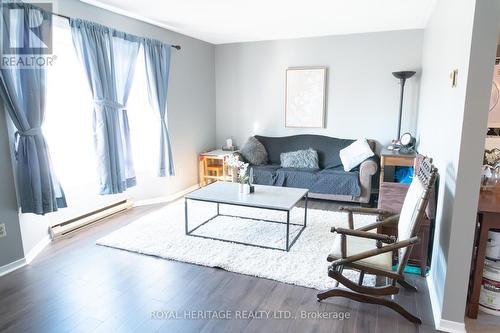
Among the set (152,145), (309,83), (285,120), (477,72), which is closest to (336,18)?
(309,83)

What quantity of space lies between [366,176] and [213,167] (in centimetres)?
238

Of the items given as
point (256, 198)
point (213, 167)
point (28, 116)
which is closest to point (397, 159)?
point (256, 198)

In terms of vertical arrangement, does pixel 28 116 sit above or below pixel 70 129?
above

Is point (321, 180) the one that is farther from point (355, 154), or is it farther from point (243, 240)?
point (243, 240)

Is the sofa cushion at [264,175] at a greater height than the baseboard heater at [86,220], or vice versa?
the sofa cushion at [264,175]

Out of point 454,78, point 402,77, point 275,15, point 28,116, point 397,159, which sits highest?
point 275,15

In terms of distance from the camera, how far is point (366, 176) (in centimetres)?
429

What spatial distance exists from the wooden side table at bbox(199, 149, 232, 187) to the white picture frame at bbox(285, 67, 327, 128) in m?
1.26

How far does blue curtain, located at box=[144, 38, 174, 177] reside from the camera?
4156 mm

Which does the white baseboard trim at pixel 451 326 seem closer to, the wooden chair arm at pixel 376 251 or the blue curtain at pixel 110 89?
the wooden chair arm at pixel 376 251

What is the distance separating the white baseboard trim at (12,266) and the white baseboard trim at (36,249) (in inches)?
1.9

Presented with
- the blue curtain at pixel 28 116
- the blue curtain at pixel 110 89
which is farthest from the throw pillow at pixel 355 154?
the blue curtain at pixel 28 116

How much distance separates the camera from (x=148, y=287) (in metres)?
2.45

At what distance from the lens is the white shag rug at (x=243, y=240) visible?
105 inches
